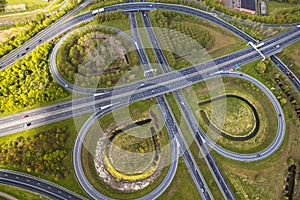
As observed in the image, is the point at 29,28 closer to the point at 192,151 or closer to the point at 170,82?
the point at 170,82

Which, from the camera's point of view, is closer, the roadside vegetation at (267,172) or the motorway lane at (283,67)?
the roadside vegetation at (267,172)

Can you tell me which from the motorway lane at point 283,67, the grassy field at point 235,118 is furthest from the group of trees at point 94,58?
the motorway lane at point 283,67

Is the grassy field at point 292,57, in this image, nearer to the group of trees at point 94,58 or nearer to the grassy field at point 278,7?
the grassy field at point 278,7

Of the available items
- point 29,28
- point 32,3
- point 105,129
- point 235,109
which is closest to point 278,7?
point 235,109

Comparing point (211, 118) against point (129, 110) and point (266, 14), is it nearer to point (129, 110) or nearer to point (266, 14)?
point (129, 110)

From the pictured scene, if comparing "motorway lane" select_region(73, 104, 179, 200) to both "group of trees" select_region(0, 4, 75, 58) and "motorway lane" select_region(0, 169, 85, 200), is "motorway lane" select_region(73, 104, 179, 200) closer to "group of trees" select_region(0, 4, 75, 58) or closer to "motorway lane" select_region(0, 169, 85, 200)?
"motorway lane" select_region(0, 169, 85, 200)
